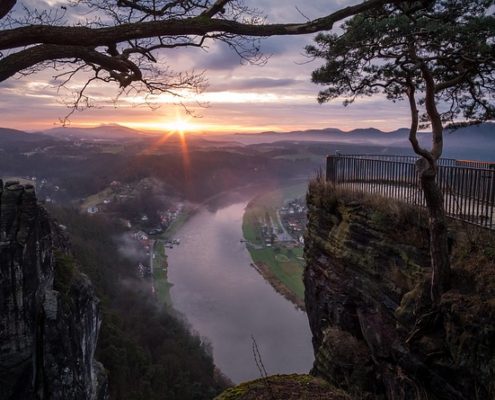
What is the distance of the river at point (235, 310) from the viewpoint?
47.7m

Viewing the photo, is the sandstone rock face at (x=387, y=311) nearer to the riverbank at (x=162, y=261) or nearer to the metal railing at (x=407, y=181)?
the metal railing at (x=407, y=181)

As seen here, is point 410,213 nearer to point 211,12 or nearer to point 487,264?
point 487,264

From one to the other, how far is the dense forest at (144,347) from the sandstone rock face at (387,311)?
3342cm

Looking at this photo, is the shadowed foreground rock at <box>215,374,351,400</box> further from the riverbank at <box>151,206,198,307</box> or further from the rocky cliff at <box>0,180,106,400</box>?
the riverbank at <box>151,206,198,307</box>

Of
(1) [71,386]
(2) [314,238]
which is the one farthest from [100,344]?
(2) [314,238]

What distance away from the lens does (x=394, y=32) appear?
27.3ft

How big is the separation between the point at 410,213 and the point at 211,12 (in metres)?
6.03

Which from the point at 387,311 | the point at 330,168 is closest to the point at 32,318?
the point at 330,168

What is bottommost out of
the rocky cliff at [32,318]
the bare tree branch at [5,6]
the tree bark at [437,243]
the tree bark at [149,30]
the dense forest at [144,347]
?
the dense forest at [144,347]

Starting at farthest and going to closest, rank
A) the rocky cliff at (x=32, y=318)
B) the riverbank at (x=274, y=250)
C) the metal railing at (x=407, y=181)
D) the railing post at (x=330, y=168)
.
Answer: the riverbank at (x=274, y=250)
the rocky cliff at (x=32, y=318)
the railing post at (x=330, y=168)
the metal railing at (x=407, y=181)

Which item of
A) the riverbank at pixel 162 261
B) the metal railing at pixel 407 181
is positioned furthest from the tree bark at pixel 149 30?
the riverbank at pixel 162 261

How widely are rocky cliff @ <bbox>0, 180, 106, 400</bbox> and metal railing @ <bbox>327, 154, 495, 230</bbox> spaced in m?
13.7

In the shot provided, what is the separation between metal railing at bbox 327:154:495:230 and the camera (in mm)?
8773

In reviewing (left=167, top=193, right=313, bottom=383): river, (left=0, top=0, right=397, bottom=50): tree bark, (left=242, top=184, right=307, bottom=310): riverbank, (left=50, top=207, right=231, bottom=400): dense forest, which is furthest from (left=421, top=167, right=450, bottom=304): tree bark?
(left=242, top=184, right=307, bottom=310): riverbank
